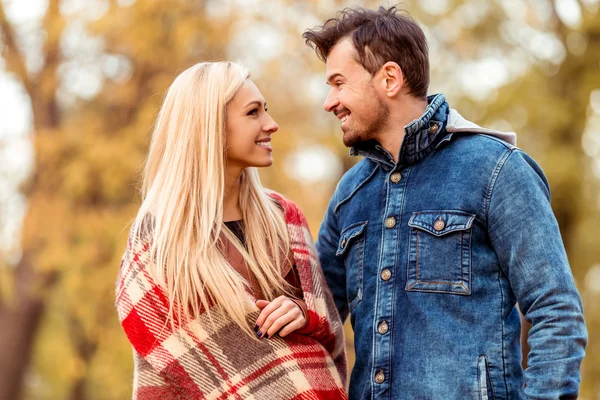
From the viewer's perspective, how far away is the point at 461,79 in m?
7.65

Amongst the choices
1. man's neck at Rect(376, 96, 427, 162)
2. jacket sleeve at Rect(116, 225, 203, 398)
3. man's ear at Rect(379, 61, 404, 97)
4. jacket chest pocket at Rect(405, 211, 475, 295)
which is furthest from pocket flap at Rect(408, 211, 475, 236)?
jacket sleeve at Rect(116, 225, 203, 398)

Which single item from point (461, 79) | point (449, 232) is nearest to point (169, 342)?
point (449, 232)

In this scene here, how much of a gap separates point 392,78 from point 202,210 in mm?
810

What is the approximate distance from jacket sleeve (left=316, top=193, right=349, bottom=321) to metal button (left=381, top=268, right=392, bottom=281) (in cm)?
45

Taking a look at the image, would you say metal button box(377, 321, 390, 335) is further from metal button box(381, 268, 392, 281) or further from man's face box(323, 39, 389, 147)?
man's face box(323, 39, 389, 147)

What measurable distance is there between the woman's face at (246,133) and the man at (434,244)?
31cm

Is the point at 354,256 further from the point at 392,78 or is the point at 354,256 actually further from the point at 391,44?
the point at 391,44

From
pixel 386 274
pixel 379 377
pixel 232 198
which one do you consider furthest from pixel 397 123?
pixel 379 377

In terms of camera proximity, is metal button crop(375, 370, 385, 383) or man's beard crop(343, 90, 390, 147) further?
man's beard crop(343, 90, 390, 147)

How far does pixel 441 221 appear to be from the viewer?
2.31 meters

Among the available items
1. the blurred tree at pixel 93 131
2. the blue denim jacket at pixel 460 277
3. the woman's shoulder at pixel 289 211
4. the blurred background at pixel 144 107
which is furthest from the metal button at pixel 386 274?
the blurred tree at pixel 93 131

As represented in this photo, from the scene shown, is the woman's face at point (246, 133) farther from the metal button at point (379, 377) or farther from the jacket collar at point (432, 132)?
the metal button at point (379, 377)

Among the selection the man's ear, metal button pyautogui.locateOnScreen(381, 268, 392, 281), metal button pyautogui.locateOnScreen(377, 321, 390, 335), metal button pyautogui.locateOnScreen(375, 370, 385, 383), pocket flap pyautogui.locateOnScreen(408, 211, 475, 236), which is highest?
the man's ear

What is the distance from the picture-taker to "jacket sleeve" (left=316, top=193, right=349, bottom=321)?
2866 millimetres
